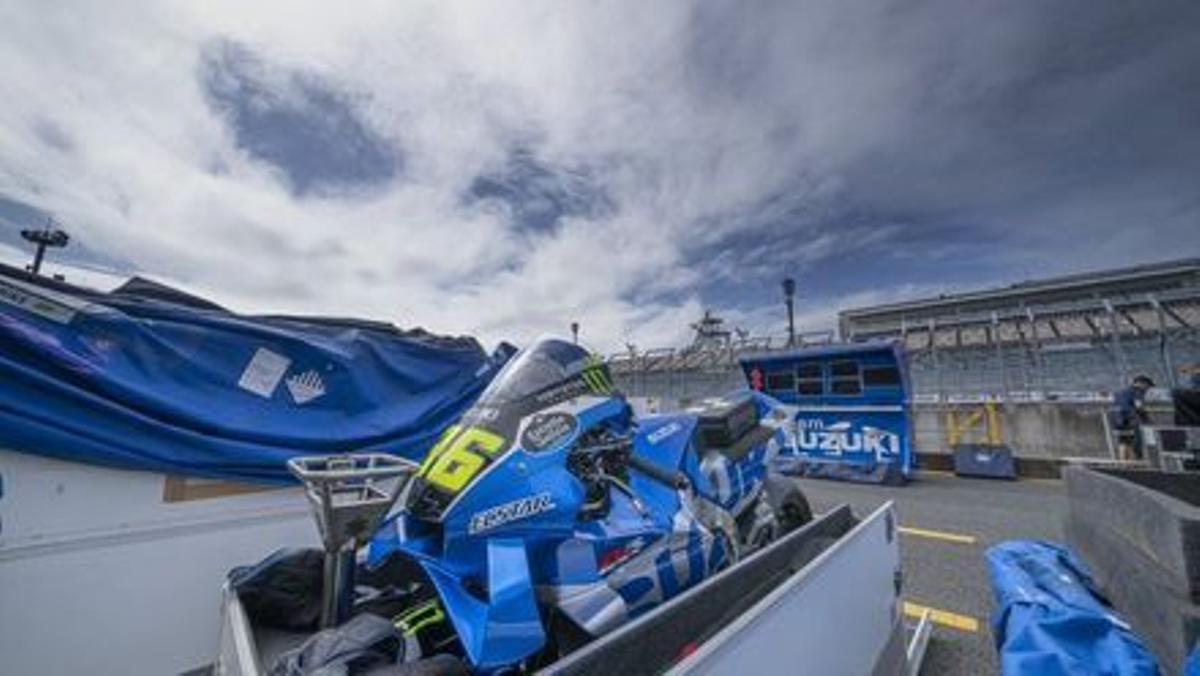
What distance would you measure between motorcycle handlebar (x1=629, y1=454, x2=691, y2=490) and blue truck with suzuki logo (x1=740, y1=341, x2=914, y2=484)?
18.0ft

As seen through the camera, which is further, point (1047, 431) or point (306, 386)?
point (1047, 431)

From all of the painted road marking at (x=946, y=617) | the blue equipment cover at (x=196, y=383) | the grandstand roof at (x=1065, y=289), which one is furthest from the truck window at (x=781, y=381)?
the grandstand roof at (x=1065, y=289)

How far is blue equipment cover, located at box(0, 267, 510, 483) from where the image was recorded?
1.65m

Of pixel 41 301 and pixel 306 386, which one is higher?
pixel 41 301

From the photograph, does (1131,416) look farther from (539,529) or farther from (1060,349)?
(539,529)

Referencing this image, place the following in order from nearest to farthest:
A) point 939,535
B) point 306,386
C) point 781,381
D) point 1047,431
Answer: point 306,386 < point 939,535 < point 1047,431 < point 781,381

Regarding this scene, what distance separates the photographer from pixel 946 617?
9.66 ft

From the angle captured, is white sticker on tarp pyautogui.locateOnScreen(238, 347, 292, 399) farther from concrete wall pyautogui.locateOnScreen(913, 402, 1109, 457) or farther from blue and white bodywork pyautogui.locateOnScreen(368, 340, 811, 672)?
concrete wall pyautogui.locateOnScreen(913, 402, 1109, 457)

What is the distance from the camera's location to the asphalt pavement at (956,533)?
8.62 ft

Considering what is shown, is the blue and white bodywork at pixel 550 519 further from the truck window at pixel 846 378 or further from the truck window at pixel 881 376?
the truck window at pixel 846 378

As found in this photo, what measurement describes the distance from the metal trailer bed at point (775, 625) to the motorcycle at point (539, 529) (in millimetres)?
300

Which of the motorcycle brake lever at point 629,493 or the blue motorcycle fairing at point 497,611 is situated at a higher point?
the motorcycle brake lever at point 629,493

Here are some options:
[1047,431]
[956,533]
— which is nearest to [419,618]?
[956,533]

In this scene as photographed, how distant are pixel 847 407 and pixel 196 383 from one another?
27.9 feet
